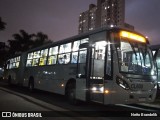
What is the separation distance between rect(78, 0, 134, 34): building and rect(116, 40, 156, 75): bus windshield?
9870cm

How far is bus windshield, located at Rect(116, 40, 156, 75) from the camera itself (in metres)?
9.25

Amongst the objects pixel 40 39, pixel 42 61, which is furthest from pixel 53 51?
pixel 40 39

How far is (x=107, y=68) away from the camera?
927 cm

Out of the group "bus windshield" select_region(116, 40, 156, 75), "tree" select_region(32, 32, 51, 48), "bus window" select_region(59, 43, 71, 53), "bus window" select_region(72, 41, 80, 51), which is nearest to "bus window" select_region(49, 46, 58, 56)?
"bus window" select_region(59, 43, 71, 53)

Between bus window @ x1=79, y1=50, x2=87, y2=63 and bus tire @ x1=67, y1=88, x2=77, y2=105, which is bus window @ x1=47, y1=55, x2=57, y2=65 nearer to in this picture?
bus tire @ x1=67, y1=88, x2=77, y2=105

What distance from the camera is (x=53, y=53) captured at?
1429cm

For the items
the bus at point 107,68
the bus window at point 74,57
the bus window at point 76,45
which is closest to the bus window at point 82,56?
the bus at point 107,68

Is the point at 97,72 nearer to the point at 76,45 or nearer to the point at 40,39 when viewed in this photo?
the point at 76,45

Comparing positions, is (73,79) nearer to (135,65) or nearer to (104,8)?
(135,65)

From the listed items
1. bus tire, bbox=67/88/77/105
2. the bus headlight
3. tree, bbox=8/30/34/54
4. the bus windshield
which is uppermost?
tree, bbox=8/30/34/54

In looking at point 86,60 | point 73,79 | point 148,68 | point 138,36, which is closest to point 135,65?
point 148,68

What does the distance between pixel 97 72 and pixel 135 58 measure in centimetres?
169

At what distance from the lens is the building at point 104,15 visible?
115m

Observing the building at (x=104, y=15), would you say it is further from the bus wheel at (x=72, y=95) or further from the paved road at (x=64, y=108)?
the paved road at (x=64, y=108)
